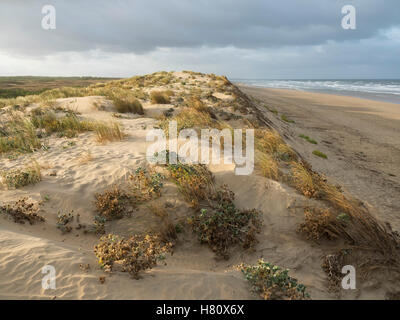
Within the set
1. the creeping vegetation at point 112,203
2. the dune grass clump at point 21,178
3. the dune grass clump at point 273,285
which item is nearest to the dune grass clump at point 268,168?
the dune grass clump at point 273,285

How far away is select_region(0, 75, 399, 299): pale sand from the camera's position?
2.72 m

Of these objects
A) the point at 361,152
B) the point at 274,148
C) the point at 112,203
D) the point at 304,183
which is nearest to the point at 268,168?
the point at 304,183

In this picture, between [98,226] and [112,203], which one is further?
[112,203]

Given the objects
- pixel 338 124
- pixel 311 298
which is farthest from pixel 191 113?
pixel 338 124

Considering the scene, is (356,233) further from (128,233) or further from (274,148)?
(274,148)

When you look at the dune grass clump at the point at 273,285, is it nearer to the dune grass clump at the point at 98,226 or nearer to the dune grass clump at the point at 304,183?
the dune grass clump at the point at 304,183

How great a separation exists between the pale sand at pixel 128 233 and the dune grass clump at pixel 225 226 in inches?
5.2

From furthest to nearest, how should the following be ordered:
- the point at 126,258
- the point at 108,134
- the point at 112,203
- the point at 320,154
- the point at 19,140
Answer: the point at 320,154
the point at 108,134
the point at 19,140
the point at 112,203
the point at 126,258

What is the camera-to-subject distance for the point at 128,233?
4188 mm

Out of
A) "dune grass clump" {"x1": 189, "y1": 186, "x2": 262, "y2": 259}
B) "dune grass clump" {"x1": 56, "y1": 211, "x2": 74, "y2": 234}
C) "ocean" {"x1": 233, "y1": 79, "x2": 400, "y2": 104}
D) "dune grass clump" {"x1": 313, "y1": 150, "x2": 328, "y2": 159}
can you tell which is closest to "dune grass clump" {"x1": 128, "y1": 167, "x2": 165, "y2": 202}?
"dune grass clump" {"x1": 189, "y1": 186, "x2": 262, "y2": 259}

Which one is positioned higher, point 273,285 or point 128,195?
point 128,195

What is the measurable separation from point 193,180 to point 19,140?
6.04 meters

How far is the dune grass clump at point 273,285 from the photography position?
2.78 meters

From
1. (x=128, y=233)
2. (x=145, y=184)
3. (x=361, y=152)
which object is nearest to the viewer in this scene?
(x=128, y=233)
